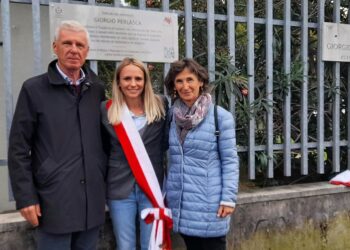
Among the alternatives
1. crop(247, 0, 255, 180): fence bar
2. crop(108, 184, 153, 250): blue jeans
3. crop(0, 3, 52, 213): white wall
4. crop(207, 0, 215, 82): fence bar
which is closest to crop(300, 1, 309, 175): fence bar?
crop(247, 0, 255, 180): fence bar

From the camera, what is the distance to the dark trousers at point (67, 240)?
2.55 metres

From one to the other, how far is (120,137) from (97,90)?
33 cm

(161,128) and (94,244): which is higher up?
(161,128)

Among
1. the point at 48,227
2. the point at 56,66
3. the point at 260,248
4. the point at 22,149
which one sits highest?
the point at 56,66

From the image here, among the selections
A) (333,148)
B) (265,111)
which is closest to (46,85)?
(265,111)

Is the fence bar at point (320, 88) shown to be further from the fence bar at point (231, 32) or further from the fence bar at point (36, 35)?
the fence bar at point (36, 35)

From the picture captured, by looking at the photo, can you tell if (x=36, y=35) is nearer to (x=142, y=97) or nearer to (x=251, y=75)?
(x=142, y=97)

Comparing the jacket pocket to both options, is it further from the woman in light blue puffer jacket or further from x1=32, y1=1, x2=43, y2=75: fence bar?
x1=32, y1=1, x2=43, y2=75: fence bar

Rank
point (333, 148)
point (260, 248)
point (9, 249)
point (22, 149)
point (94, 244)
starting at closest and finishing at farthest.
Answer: point (22, 149) < point (94, 244) < point (9, 249) < point (260, 248) < point (333, 148)

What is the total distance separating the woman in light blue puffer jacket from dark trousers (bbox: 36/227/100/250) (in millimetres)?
550

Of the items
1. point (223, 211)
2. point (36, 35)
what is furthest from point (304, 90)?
point (36, 35)

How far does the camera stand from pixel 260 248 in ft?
12.8

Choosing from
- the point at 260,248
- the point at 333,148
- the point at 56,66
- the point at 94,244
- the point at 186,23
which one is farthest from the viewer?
the point at 333,148

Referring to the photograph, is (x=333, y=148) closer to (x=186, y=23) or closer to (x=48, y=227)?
(x=186, y=23)
